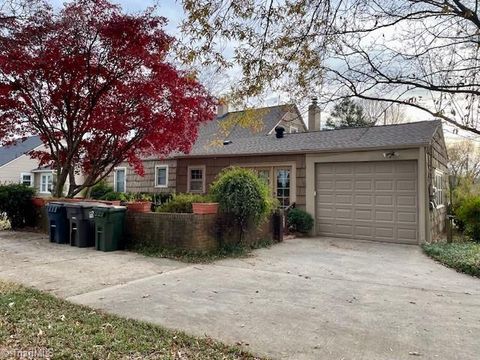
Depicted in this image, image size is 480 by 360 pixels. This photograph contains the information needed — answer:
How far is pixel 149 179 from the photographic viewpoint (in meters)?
16.6

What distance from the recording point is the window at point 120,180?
17547 mm

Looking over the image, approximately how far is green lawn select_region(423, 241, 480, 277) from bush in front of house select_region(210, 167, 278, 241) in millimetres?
3954

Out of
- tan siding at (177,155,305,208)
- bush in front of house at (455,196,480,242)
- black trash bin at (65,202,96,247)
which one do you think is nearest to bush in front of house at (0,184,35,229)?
black trash bin at (65,202,96,247)

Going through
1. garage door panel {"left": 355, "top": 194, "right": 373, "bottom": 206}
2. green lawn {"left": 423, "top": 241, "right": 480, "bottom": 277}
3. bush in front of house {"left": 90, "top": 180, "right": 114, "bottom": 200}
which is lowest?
green lawn {"left": 423, "top": 241, "right": 480, "bottom": 277}

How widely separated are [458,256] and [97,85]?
994cm

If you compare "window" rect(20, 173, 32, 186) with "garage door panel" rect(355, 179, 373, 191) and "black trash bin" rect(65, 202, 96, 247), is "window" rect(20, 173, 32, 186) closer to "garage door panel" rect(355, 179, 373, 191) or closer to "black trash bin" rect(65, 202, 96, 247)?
"black trash bin" rect(65, 202, 96, 247)

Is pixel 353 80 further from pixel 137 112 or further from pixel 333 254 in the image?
pixel 137 112

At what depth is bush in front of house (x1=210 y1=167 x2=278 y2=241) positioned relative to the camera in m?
8.23

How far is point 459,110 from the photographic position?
4773 millimetres

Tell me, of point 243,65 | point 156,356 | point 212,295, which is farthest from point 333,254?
point 156,356

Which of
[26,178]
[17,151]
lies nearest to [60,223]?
[26,178]

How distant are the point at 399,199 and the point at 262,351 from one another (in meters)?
8.46

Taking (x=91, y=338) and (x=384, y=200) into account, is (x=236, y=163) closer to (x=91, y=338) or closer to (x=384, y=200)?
(x=384, y=200)

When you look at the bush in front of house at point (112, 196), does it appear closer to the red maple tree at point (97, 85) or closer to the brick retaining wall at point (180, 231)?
the red maple tree at point (97, 85)
